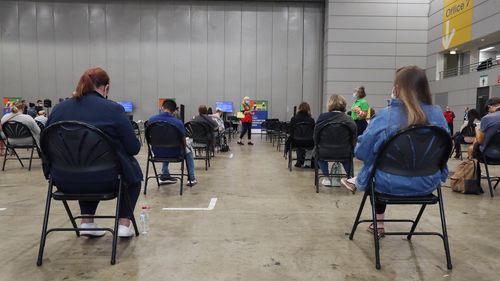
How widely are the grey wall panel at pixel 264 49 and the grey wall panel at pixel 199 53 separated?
278 cm

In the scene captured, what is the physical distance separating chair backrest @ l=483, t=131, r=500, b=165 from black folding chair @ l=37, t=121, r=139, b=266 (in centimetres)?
408

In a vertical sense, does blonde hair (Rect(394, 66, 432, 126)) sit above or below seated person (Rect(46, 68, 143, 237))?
above

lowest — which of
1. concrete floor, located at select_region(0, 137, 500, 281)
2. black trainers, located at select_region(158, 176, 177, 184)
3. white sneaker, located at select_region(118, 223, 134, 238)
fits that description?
black trainers, located at select_region(158, 176, 177, 184)

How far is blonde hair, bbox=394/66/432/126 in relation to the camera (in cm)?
216

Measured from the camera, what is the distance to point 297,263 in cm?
223

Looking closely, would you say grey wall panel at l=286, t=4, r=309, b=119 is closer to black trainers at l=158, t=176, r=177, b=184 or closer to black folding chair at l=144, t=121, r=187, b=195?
black trainers at l=158, t=176, r=177, b=184

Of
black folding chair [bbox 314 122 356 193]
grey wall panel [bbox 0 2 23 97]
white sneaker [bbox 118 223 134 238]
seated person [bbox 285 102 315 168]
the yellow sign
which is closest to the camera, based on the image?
white sneaker [bbox 118 223 134 238]

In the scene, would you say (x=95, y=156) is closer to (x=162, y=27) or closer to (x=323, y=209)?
(x=323, y=209)

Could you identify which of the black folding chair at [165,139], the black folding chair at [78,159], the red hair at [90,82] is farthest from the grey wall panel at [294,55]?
the black folding chair at [78,159]

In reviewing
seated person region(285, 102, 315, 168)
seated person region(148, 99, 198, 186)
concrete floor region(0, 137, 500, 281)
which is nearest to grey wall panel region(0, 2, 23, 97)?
concrete floor region(0, 137, 500, 281)

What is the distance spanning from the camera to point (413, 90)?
7.25 feet

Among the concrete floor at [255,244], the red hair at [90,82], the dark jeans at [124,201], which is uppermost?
the red hair at [90,82]

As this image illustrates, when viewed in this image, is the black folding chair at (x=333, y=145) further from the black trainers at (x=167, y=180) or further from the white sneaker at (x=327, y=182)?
the black trainers at (x=167, y=180)

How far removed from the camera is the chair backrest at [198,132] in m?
6.35
